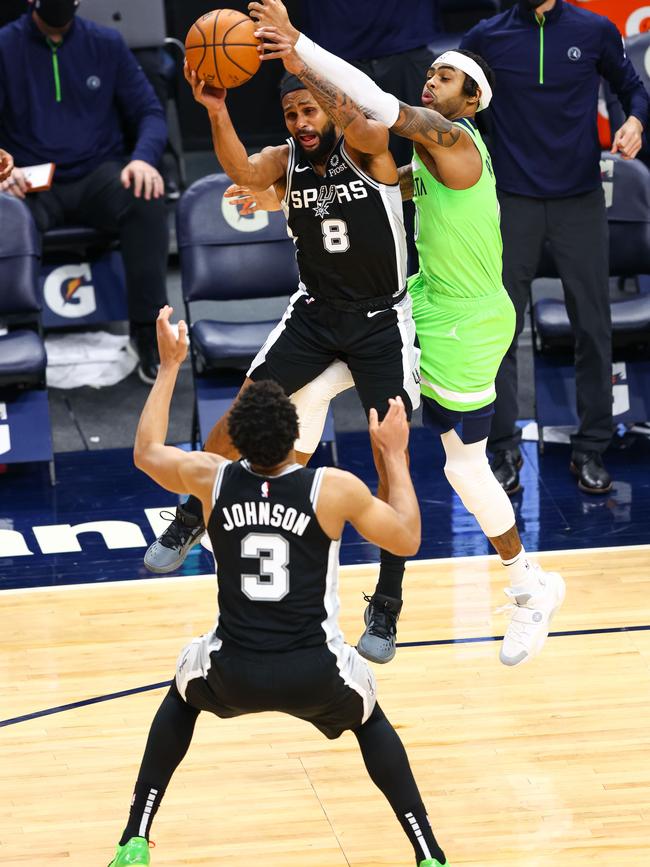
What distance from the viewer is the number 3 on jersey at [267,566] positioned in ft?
13.7

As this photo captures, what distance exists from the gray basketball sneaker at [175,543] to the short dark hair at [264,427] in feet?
5.54

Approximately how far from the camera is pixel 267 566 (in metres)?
4.18

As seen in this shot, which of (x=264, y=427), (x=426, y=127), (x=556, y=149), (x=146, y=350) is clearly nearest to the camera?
(x=264, y=427)

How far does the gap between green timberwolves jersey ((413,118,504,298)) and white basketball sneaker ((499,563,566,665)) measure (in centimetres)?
117

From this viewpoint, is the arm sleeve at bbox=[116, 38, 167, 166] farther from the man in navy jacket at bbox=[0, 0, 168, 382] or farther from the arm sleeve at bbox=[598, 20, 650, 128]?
the arm sleeve at bbox=[598, 20, 650, 128]

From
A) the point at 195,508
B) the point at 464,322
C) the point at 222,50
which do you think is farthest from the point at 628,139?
the point at 195,508

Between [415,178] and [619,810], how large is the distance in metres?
2.44

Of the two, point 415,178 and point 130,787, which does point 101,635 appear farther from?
point 415,178

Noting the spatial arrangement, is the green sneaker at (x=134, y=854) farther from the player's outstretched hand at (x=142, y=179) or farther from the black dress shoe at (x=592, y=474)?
the player's outstretched hand at (x=142, y=179)

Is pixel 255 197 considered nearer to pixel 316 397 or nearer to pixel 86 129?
pixel 316 397

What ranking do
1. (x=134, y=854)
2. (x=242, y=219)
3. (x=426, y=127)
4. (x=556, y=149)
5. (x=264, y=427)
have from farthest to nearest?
(x=242, y=219)
(x=556, y=149)
(x=426, y=127)
(x=134, y=854)
(x=264, y=427)

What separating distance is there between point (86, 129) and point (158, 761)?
17.7 feet

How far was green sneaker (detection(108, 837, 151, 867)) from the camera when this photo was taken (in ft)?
14.4

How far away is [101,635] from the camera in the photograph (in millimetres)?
6340
